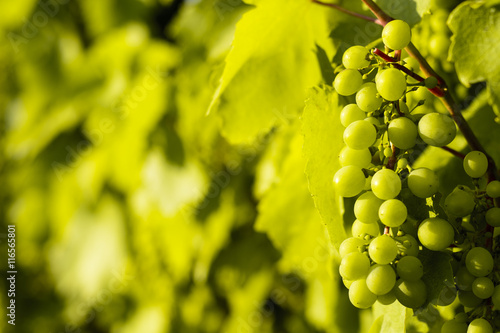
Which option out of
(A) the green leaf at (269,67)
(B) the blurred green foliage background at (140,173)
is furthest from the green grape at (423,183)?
(B) the blurred green foliage background at (140,173)

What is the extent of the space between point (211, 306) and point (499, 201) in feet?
4.73

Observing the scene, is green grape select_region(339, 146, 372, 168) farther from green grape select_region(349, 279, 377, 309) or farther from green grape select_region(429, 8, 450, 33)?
green grape select_region(429, 8, 450, 33)

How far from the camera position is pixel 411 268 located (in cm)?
40

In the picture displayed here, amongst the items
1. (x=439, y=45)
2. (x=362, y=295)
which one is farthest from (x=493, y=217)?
(x=439, y=45)

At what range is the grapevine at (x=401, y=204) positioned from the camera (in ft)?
1.32

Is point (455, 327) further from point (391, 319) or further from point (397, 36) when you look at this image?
point (397, 36)

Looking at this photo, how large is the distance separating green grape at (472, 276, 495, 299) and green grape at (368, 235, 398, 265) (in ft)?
0.26

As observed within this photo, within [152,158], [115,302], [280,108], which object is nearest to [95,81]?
[152,158]

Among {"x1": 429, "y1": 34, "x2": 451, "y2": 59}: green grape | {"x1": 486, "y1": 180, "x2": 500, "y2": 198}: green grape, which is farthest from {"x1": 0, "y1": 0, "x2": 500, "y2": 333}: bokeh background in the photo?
{"x1": 486, "y1": 180, "x2": 500, "y2": 198}: green grape

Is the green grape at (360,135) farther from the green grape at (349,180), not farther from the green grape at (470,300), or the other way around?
the green grape at (470,300)

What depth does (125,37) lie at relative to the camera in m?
1.60

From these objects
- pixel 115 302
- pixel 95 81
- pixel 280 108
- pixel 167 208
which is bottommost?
pixel 115 302

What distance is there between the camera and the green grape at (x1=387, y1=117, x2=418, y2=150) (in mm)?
410

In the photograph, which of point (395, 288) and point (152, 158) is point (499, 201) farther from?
point (152, 158)
